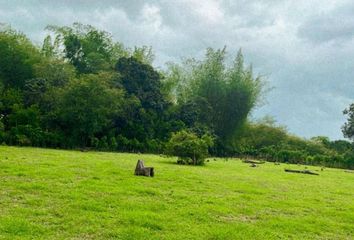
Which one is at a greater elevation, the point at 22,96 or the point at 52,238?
the point at 22,96

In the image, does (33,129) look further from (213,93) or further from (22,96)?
(213,93)

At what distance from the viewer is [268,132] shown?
4750 cm

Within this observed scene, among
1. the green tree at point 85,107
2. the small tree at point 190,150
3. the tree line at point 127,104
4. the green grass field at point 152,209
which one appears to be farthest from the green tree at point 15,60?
the green grass field at point 152,209

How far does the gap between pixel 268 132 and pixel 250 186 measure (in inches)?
1374

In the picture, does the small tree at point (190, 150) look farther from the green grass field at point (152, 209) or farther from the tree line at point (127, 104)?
the green grass field at point (152, 209)

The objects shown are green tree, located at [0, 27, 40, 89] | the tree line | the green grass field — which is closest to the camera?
the green grass field

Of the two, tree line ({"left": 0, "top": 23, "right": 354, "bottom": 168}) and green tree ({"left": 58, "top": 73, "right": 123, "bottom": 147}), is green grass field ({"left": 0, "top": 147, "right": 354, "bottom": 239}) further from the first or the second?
green tree ({"left": 58, "top": 73, "right": 123, "bottom": 147})

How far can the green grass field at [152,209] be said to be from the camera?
715 cm

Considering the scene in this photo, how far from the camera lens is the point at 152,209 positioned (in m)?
8.74

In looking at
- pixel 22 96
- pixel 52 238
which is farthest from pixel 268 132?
pixel 52 238

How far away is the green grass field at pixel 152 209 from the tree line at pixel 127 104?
10804mm

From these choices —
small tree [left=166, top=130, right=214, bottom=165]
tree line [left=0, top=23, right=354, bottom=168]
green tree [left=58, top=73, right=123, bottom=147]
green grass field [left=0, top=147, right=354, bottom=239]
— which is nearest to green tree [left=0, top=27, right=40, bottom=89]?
tree line [left=0, top=23, right=354, bottom=168]

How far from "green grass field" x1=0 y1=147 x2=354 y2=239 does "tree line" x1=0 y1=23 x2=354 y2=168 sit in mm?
10804

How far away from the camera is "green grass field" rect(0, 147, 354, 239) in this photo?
282 inches
